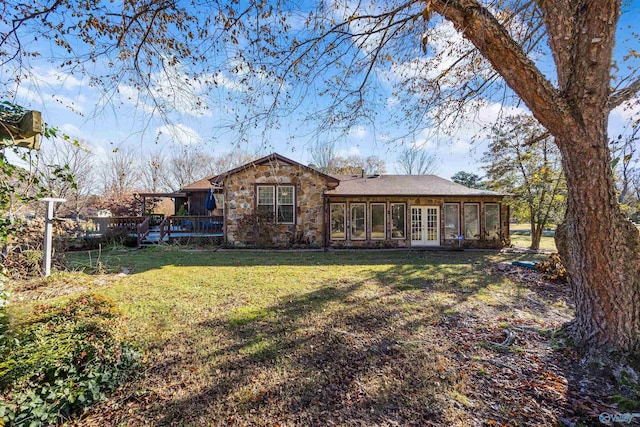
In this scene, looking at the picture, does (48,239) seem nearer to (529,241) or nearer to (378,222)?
(378,222)

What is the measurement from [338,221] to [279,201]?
2.95 m

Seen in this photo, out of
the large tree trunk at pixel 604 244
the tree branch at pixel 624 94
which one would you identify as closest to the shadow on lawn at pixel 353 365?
the large tree trunk at pixel 604 244

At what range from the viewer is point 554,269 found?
23.9 feet

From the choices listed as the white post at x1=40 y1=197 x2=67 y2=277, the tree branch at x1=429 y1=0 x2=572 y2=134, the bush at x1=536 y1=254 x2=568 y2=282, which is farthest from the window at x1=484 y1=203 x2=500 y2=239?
the white post at x1=40 y1=197 x2=67 y2=277

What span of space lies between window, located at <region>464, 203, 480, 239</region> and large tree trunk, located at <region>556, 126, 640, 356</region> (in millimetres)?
11188

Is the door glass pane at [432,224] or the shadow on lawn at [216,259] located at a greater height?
the door glass pane at [432,224]

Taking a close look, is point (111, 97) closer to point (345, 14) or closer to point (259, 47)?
point (259, 47)

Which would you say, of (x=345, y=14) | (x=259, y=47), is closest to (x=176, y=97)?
(x=259, y=47)

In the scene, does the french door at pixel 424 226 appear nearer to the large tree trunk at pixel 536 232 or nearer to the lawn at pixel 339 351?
the large tree trunk at pixel 536 232

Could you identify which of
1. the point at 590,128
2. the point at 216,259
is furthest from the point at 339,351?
the point at 216,259

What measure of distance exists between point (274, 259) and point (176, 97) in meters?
7.23

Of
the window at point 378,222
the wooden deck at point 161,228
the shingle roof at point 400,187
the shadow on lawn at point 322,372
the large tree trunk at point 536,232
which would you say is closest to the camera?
the shadow on lawn at point 322,372

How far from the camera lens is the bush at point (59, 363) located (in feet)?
6.89

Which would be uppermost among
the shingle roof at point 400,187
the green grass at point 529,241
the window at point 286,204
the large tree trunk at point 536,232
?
the shingle roof at point 400,187
